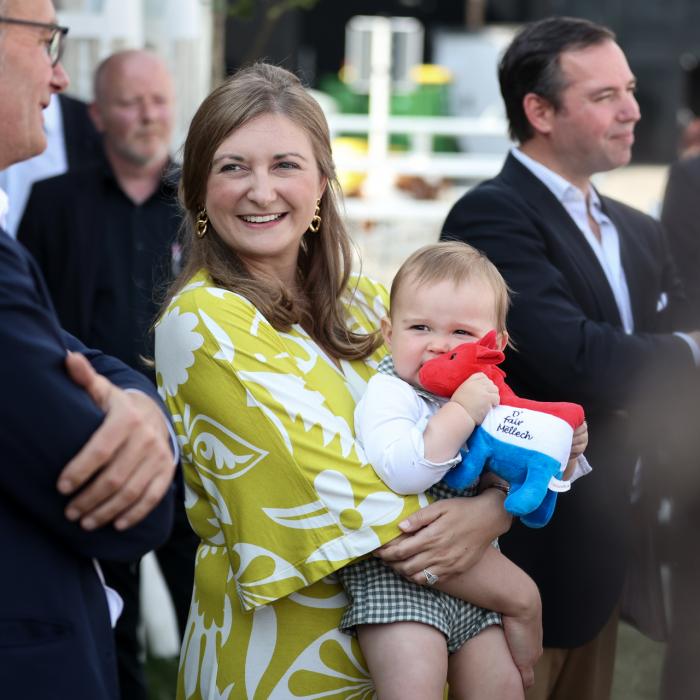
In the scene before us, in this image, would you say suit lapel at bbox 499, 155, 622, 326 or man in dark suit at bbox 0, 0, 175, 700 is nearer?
man in dark suit at bbox 0, 0, 175, 700

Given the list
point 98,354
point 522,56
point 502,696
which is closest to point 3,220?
point 98,354

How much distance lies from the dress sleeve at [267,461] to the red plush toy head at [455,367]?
190 mm

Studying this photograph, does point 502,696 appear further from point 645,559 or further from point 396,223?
point 396,223

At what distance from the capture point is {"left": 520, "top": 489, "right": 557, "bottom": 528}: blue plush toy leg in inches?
93.6

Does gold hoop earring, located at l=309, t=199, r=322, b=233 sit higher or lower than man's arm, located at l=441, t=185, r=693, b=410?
higher

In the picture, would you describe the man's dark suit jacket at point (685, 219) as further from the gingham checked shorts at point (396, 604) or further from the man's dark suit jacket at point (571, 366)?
the gingham checked shorts at point (396, 604)

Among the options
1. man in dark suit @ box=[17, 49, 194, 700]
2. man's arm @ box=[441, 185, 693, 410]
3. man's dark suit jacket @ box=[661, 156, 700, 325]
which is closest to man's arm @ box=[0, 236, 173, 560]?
man's arm @ box=[441, 185, 693, 410]

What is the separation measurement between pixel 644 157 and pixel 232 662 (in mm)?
22660

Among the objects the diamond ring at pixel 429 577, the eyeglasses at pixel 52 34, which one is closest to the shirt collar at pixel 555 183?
the diamond ring at pixel 429 577

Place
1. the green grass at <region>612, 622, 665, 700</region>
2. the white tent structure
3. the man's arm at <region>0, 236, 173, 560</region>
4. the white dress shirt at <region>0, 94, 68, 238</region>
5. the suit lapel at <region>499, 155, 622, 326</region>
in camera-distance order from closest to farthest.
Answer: the man's arm at <region>0, 236, 173, 560</region> → the suit lapel at <region>499, 155, 622, 326</region> → the green grass at <region>612, 622, 665, 700</region> → the white dress shirt at <region>0, 94, 68, 238</region> → the white tent structure

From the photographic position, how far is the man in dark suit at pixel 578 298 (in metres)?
2.98

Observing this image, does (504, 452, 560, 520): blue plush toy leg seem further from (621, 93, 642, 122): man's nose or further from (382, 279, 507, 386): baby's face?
(621, 93, 642, 122): man's nose

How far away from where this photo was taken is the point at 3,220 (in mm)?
1939

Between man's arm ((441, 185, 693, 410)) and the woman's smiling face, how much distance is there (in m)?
0.69
